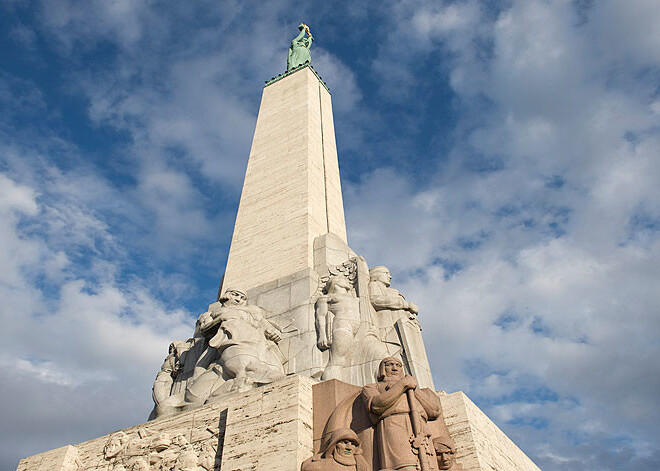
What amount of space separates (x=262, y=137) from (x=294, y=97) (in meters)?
1.78

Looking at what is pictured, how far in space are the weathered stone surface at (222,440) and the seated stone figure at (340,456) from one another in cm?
27

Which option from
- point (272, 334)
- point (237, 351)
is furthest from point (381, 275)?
point (237, 351)

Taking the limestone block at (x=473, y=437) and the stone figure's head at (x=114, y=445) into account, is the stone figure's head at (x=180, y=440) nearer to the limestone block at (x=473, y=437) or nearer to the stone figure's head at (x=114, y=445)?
the stone figure's head at (x=114, y=445)

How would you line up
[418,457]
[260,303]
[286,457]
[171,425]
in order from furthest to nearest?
[260,303]
[171,425]
[286,457]
[418,457]

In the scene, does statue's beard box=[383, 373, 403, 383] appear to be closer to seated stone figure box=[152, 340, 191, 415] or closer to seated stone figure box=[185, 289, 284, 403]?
seated stone figure box=[185, 289, 284, 403]

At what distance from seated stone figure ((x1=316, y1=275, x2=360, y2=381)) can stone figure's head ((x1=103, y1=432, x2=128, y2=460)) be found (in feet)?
10.6

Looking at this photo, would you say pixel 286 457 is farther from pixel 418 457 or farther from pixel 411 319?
pixel 411 319

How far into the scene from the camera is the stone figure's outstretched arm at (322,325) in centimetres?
970

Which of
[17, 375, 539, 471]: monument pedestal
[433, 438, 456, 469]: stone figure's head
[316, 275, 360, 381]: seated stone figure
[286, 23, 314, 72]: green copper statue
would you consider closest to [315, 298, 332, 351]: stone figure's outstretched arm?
[316, 275, 360, 381]: seated stone figure

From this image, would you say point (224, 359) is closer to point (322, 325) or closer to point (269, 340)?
point (269, 340)

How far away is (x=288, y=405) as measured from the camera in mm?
7379

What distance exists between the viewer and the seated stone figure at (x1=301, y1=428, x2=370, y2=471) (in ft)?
21.1

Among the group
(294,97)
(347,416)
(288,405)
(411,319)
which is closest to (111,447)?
(288,405)

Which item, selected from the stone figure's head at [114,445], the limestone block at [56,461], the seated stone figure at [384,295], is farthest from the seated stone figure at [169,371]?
the seated stone figure at [384,295]
